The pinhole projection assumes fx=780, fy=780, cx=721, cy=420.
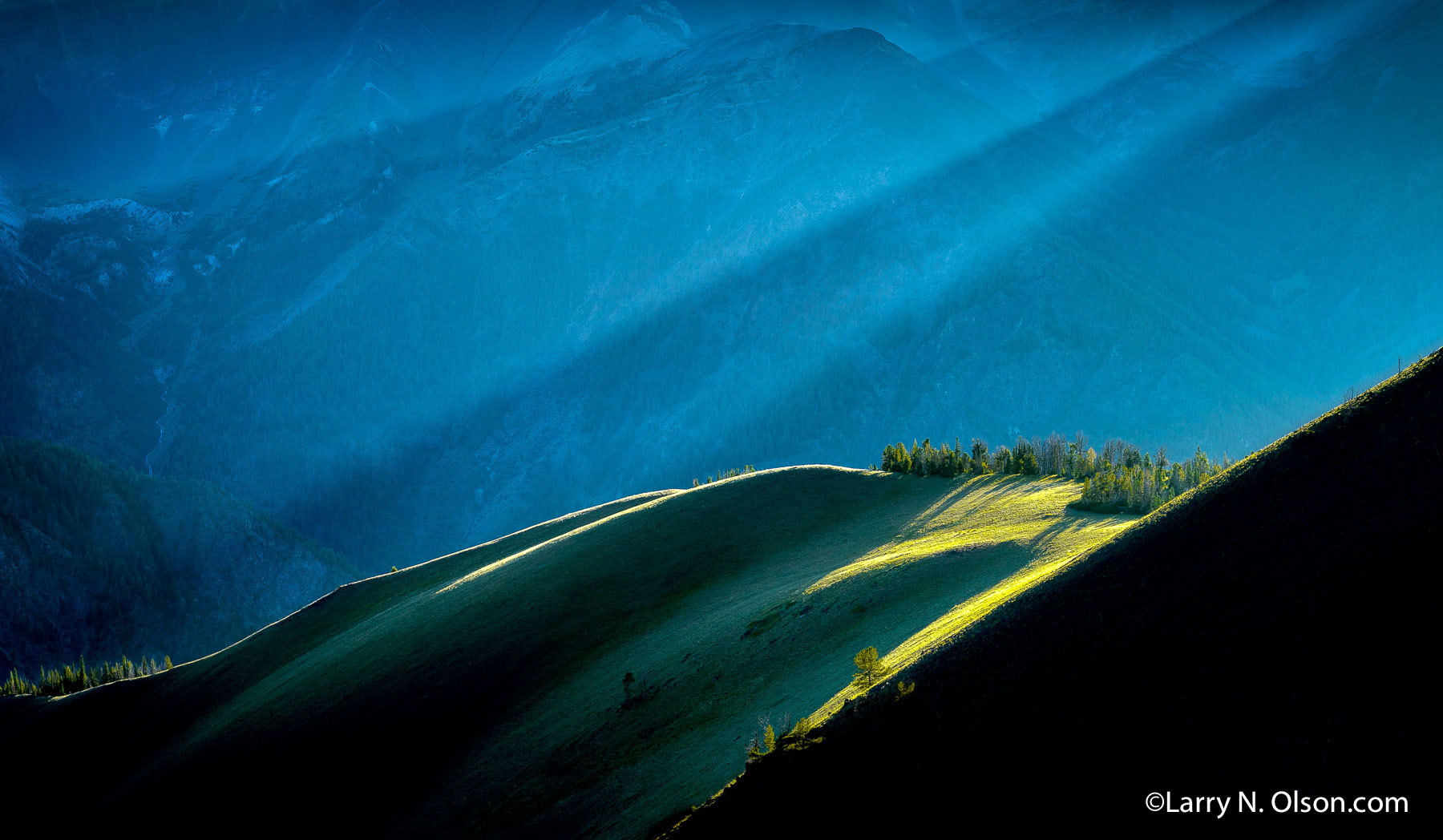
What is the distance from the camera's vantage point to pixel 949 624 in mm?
16766

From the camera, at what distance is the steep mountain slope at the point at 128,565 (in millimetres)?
137000

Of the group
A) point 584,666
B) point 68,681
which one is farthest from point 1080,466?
point 68,681

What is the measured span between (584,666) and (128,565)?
16852 centimetres

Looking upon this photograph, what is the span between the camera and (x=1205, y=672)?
34.8ft

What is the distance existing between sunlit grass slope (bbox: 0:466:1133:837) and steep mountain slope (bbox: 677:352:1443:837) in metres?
2.77

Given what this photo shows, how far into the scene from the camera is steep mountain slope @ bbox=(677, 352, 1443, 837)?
366 inches

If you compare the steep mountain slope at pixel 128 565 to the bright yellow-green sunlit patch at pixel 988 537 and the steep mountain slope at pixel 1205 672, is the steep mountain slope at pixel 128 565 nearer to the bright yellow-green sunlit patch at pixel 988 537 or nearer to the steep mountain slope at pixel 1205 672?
the bright yellow-green sunlit patch at pixel 988 537

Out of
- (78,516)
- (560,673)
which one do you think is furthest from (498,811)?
(78,516)

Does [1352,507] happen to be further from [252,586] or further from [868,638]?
[252,586]

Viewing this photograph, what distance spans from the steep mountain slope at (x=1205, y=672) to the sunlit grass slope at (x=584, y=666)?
277 cm

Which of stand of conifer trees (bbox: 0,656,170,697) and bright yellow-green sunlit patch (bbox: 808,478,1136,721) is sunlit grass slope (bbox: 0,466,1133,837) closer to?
bright yellow-green sunlit patch (bbox: 808,478,1136,721)

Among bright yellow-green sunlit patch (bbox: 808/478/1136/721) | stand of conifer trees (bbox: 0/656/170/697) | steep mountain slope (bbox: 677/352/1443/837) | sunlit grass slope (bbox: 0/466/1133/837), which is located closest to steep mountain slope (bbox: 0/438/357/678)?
stand of conifer trees (bbox: 0/656/170/697)

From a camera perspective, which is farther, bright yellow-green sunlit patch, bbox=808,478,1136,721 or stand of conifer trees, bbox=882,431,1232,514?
stand of conifer trees, bbox=882,431,1232,514

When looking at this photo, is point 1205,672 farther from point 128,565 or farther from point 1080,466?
point 128,565
